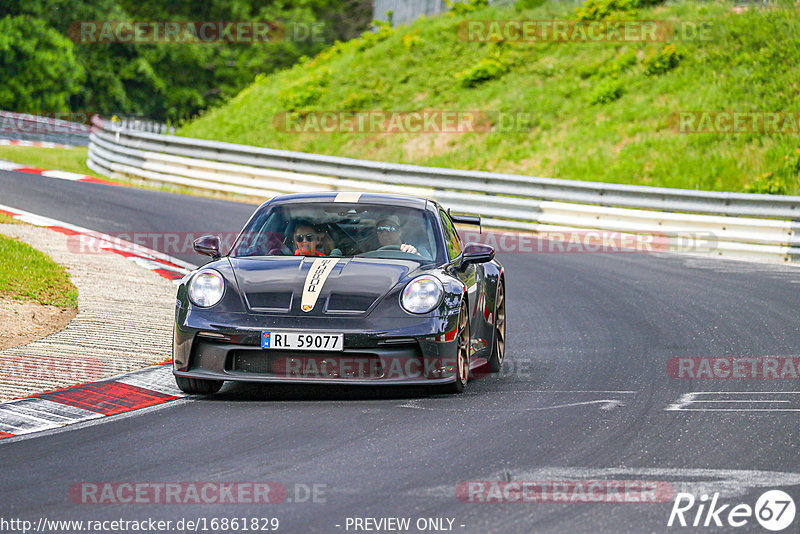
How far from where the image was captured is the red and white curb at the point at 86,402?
639 cm

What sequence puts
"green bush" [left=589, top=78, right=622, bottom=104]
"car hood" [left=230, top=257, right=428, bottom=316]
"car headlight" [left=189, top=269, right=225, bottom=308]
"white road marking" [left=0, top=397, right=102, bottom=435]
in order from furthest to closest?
"green bush" [left=589, top=78, right=622, bottom=104] < "car headlight" [left=189, top=269, right=225, bottom=308] < "car hood" [left=230, top=257, right=428, bottom=316] < "white road marking" [left=0, top=397, right=102, bottom=435]

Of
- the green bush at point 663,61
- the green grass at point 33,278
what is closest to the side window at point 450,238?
the green grass at point 33,278

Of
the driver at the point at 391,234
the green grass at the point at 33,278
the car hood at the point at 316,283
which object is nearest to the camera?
the car hood at the point at 316,283

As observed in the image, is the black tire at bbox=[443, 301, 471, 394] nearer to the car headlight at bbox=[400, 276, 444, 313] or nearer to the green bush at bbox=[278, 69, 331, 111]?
the car headlight at bbox=[400, 276, 444, 313]

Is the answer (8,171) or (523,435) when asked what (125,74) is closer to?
(8,171)

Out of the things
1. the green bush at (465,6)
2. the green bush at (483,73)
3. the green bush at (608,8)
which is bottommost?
the green bush at (483,73)

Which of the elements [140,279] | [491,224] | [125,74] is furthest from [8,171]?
[125,74]

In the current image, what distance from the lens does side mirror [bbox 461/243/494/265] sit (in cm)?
795

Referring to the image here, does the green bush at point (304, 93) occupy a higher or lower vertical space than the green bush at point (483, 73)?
lower

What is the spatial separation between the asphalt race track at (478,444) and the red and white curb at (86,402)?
0.17m

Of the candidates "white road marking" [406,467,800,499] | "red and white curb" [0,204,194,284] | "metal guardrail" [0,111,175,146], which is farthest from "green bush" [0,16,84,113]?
"white road marking" [406,467,800,499]

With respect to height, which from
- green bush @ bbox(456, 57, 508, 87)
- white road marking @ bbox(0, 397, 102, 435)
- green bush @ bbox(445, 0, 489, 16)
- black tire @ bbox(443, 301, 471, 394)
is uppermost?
green bush @ bbox(445, 0, 489, 16)

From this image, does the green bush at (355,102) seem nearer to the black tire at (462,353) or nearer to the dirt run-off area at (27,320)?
the dirt run-off area at (27,320)

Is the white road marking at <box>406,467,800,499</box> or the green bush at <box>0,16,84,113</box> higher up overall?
the green bush at <box>0,16,84,113</box>
